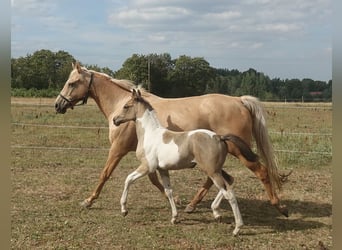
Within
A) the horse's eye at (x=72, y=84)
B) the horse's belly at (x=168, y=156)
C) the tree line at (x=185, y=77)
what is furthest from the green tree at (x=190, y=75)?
the horse's belly at (x=168, y=156)

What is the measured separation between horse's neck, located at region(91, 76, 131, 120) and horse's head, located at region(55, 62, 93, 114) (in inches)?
4.6

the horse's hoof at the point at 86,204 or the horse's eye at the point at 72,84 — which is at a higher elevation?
the horse's eye at the point at 72,84

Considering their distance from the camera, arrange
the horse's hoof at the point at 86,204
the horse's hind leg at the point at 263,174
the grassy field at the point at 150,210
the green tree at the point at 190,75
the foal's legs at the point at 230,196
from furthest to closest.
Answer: the green tree at the point at 190,75, the horse's hoof at the point at 86,204, the horse's hind leg at the point at 263,174, the foal's legs at the point at 230,196, the grassy field at the point at 150,210

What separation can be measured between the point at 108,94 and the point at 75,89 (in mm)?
486

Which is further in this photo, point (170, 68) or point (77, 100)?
point (170, 68)

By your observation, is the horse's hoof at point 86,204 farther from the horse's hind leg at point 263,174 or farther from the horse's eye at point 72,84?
the horse's hind leg at point 263,174

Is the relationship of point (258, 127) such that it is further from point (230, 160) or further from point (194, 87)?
point (194, 87)

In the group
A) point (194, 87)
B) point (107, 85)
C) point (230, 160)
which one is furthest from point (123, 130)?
point (194, 87)

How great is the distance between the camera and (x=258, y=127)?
521 cm

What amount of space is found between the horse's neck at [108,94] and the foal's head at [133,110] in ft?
2.42

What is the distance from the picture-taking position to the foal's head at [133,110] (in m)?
4.82

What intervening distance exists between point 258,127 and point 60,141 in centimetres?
772

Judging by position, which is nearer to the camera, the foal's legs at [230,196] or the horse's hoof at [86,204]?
the foal's legs at [230,196]

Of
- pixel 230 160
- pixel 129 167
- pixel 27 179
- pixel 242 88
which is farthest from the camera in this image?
pixel 242 88
